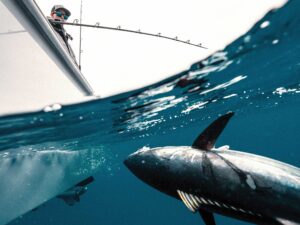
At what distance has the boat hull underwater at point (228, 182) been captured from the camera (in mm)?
3471

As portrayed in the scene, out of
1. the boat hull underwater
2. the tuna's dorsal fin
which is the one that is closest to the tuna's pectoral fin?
the boat hull underwater

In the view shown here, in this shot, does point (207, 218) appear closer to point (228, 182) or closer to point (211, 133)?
point (228, 182)

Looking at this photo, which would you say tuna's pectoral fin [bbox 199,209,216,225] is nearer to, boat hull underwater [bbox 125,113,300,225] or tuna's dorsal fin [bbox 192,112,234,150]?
boat hull underwater [bbox 125,113,300,225]

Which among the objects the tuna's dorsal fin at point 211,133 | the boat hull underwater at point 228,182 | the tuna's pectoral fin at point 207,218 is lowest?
the tuna's pectoral fin at point 207,218

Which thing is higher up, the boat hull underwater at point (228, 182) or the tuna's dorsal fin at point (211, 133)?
the tuna's dorsal fin at point (211, 133)

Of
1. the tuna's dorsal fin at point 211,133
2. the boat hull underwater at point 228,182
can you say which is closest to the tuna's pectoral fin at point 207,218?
the boat hull underwater at point 228,182

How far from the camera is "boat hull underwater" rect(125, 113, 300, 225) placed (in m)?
Result: 3.47

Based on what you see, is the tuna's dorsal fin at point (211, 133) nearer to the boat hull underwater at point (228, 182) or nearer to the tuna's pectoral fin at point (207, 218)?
the boat hull underwater at point (228, 182)

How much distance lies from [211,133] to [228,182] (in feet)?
2.40

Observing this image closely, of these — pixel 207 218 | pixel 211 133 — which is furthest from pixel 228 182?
pixel 211 133

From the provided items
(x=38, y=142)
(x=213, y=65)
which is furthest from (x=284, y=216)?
(x=38, y=142)

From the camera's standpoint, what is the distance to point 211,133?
390 centimetres

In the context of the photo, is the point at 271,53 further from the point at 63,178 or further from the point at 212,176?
the point at 63,178

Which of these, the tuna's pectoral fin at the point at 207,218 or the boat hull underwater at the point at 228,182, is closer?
the boat hull underwater at the point at 228,182
